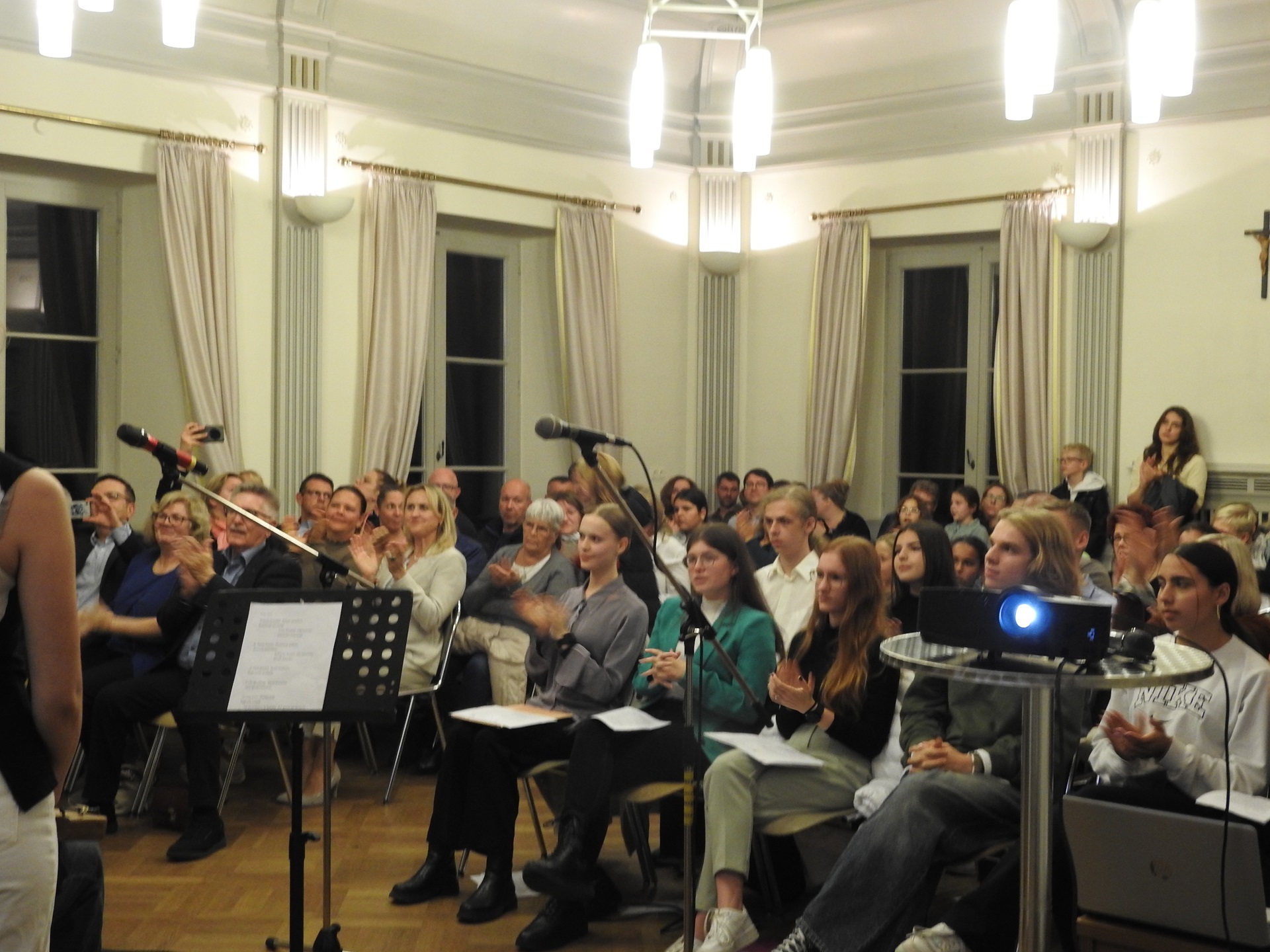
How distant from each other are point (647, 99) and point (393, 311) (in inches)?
123

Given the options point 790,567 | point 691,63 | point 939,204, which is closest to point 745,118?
point 790,567

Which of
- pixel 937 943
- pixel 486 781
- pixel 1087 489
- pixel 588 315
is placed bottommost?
pixel 937 943

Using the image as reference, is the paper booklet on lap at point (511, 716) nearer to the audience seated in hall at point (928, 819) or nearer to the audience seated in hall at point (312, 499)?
the audience seated in hall at point (928, 819)

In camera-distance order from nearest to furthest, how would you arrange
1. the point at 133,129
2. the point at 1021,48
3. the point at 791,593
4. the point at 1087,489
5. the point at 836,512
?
the point at 1021,48
the point at 791,593
the point at 133,129
the point at 836,512
the point at 1087,489

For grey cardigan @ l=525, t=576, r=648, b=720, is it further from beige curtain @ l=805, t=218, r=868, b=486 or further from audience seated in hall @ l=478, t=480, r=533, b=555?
beige curtain @ l=805, t=218, r=868, b=486

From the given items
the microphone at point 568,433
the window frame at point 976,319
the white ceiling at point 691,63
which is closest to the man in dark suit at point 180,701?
the microphone at point 568,433

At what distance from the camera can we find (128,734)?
4922 millimetres

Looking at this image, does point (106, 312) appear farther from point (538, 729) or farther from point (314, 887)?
point (538, 729)

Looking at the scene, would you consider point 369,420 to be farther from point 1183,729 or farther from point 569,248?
point 1183,729

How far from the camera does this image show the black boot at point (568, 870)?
12.5ft

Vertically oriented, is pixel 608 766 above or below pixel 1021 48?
below

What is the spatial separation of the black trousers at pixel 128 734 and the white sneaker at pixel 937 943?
2559 mm

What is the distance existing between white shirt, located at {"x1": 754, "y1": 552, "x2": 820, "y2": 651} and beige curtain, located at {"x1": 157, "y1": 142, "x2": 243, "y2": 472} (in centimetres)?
356

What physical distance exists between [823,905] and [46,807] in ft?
6.31
